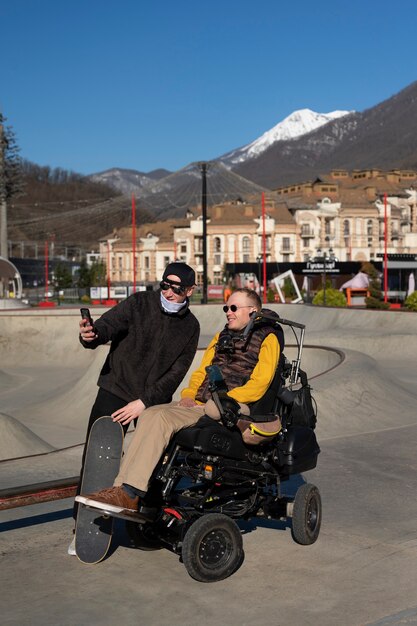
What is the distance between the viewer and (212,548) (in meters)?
5.14

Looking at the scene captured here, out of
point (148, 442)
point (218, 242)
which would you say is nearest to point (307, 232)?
point (218, 242)

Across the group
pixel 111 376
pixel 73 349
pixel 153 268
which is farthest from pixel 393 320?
pixel 153 268

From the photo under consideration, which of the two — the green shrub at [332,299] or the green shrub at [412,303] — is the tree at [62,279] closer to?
the green shrub at [332,299]

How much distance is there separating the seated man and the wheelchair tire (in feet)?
2.57

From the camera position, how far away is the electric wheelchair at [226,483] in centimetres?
509

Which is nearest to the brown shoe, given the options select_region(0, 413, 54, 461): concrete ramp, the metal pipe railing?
the metal pipe railing

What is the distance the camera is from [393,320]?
2870 centimetres

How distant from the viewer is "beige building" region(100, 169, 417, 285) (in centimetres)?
11425

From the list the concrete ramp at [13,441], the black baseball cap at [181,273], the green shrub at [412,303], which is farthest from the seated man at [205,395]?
the green shrub at [412,303]

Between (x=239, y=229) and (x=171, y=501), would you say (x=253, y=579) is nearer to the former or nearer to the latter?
(x=171, y=501)

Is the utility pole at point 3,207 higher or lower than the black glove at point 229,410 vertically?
higher

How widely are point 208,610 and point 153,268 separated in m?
120

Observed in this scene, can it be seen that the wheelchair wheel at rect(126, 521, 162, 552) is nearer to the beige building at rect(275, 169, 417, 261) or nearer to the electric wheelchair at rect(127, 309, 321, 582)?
the electric wheelchair at rect(127, 309, 321, 582)

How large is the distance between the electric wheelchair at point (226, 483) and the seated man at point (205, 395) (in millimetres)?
89
